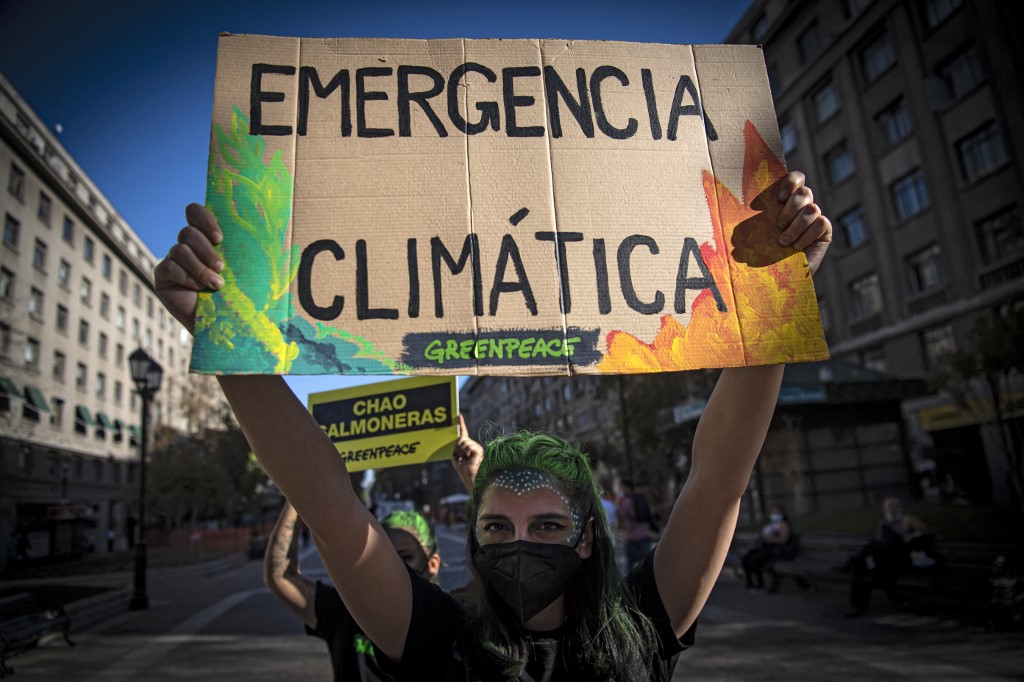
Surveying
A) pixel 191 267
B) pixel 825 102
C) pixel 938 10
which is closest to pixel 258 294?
pixel 191 267

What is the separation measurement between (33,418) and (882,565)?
119ft

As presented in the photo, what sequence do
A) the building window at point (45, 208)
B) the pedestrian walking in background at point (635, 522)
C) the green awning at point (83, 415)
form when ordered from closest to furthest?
the pedestrian walking in background at point (635, 522), the building window at point (45, 208), the green awning at point (83, 415)

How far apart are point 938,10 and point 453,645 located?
29436 millimetres

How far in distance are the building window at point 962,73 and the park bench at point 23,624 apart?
27303mm

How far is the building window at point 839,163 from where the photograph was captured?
28.5 m

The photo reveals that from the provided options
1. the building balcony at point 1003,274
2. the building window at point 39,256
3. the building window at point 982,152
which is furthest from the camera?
the building window at point 39,256

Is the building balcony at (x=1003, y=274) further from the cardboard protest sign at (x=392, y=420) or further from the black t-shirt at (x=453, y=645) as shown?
the black t-shirt at (x=453, y=645)

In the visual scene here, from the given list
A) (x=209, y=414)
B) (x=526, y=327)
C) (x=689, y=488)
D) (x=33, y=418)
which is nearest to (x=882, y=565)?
(x=689, y=488)

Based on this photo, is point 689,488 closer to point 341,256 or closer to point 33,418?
point 341,256

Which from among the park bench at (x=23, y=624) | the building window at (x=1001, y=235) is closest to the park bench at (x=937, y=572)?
the park bench at (x=23, y=624)

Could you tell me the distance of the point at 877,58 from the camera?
27.0 metres

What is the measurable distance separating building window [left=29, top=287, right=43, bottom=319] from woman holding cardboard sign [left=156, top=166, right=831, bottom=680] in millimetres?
39265

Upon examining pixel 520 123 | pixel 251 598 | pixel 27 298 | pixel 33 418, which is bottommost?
pixel 251 598

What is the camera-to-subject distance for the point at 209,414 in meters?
44.8
